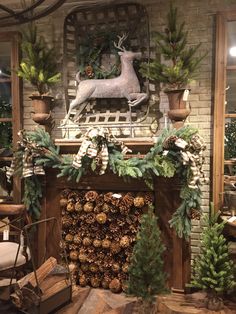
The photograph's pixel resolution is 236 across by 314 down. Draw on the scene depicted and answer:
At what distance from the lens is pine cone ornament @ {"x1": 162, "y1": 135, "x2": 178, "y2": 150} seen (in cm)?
269

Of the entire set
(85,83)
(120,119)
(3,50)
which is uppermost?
(3,50)

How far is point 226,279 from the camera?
8.88 feet

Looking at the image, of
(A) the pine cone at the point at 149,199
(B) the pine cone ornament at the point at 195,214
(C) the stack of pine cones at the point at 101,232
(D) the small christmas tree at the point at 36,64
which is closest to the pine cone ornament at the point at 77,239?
(C) the stack of pine cones at the point at 101,232

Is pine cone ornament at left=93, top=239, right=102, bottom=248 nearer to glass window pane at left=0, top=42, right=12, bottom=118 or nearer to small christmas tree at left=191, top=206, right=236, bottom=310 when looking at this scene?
small christmas tree at left=191, top=206, right=236, bottom=310

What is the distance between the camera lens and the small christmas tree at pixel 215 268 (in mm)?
2680

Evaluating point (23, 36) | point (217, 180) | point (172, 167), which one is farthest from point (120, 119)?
point (23, 36)

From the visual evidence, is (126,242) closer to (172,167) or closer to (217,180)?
(172,167)

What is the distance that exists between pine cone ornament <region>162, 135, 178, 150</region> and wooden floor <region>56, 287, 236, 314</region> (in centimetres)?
132

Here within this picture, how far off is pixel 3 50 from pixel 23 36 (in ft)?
1.50

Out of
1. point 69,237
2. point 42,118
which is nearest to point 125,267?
point 69,237

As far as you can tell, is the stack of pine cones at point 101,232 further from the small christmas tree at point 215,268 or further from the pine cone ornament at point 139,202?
the small christmas tree at point 215,268

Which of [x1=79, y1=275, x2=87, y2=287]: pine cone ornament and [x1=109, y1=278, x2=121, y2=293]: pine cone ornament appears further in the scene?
[x1=79, y1=275, x2=87, y2=287]: pine cone ornament

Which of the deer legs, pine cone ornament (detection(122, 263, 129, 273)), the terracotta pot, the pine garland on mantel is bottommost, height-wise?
pine cone ornament (detection(122, 263, 129, 273))

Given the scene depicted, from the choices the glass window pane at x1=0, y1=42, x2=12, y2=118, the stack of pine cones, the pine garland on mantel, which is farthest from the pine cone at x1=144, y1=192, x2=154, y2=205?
the glass window pane at x1=0, y1=42, x2=12, y2=118
